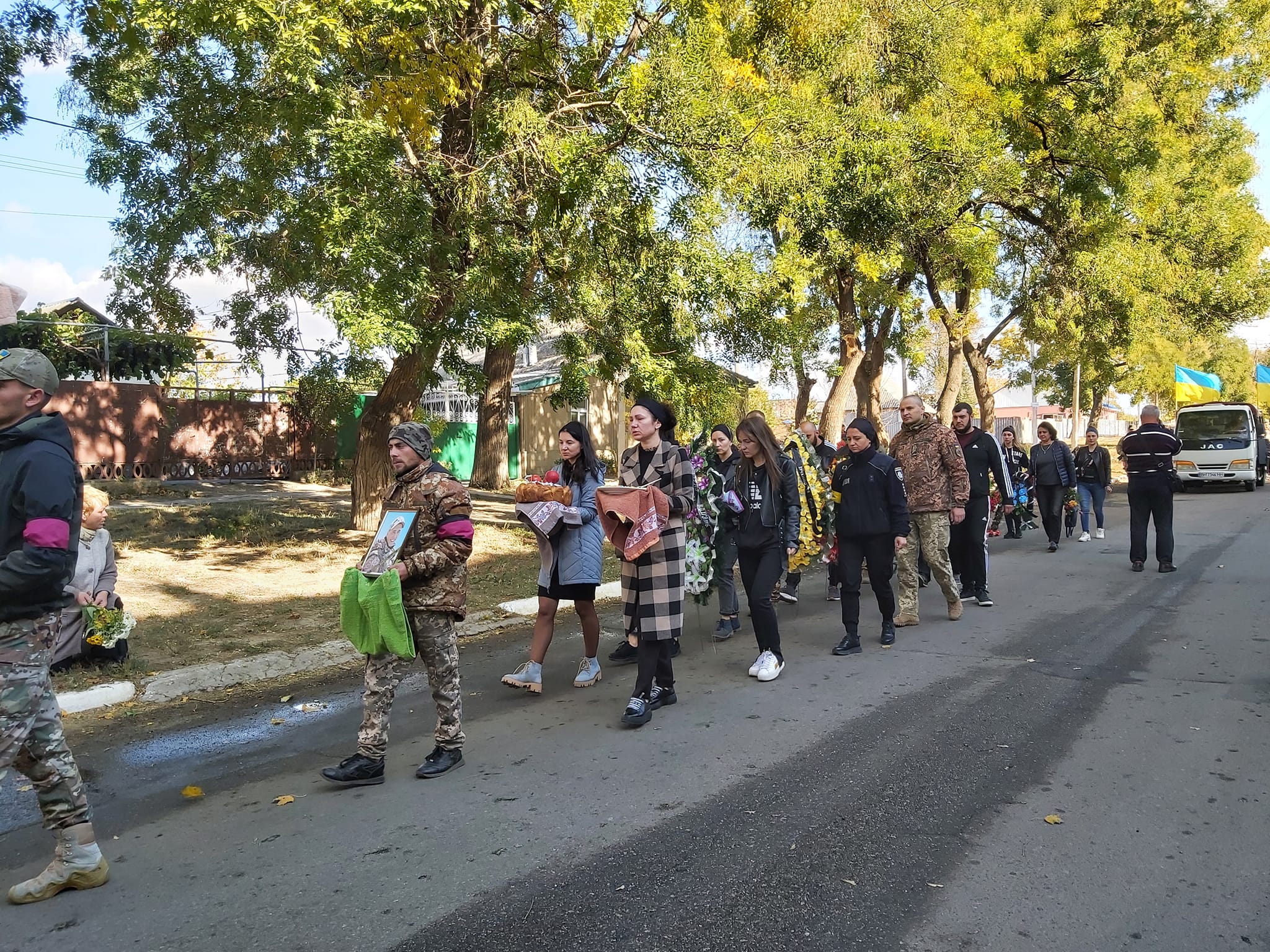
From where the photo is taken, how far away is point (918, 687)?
6215 mm

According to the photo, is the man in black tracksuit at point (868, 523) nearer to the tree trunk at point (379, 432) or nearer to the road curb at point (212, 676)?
the road curb at point (212, 676)

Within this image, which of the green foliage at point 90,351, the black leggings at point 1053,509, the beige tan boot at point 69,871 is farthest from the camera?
the green foliage at point 90,351

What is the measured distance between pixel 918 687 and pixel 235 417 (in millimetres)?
20042

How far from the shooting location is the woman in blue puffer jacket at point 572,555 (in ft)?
20.8

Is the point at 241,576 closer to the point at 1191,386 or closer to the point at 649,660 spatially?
the point at 649,660

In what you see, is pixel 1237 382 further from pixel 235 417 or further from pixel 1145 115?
pixel 235 417

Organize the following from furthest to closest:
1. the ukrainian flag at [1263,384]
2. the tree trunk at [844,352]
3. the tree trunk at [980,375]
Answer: the ukrainian flag at [1263,384], the tree trunk at [980,375], the tree trunk at [844,352]

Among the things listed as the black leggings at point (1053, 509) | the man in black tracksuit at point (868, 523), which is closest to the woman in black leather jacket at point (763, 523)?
the man in black tracksuit at point (868, 523)

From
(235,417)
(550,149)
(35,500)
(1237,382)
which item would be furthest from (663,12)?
(1237,382)

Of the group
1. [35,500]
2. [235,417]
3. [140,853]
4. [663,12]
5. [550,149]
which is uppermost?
[663,12]

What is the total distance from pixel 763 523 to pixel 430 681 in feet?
8.21

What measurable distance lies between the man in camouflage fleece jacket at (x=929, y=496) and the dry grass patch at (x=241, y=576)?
4.00m

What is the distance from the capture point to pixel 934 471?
827cm

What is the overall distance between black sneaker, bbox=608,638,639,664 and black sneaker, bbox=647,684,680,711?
4.32 feet
